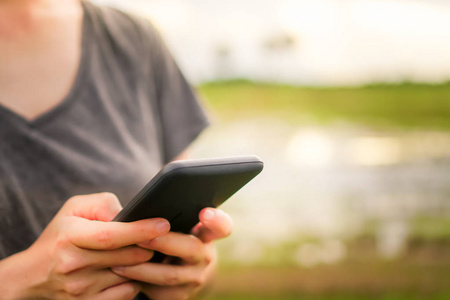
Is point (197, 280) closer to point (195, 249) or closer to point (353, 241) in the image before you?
point (195, 249)

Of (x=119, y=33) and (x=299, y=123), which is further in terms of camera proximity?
(x=299, y=123)

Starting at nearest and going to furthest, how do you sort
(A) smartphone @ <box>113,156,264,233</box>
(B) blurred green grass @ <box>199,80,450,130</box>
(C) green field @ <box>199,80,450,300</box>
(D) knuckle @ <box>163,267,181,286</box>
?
1. (A) smartphone @ <box>113,156,264,233</box>
2. (D) knuckle @ <box>163,267,181,286</box>
3. (C) green field @ <box>199,80,450,300</box>
4. (B) blurred green grass @ <box>199,80,450,130</box>

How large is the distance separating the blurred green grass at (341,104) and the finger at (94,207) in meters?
1.65

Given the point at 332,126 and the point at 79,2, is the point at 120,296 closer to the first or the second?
the point at 79,2

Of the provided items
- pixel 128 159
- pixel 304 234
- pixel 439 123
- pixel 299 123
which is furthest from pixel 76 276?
pixel 439 123

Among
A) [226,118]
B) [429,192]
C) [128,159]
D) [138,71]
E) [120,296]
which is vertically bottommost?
[120,296]

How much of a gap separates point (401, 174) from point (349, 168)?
11.9 inches

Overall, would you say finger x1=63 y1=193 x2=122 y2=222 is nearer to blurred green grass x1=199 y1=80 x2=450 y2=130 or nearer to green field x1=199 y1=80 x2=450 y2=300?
green field x1=199 y1=80 x2=450 y2=300

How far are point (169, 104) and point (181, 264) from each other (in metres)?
0.30

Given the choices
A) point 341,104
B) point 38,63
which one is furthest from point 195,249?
point 341,104

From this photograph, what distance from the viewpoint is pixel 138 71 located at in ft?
2.29

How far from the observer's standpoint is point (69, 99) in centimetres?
61

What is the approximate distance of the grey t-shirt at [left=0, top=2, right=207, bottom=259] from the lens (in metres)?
0.55

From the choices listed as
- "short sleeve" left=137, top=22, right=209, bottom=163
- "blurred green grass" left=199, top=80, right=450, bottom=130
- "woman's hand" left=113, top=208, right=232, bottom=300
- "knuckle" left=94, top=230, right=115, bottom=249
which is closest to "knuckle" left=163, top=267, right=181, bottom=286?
"woman's hand" left=113, top=208, right=232, bottom=300
